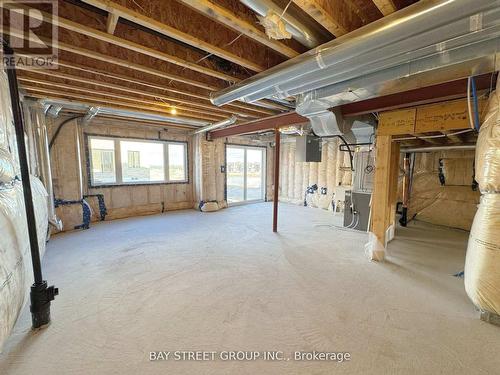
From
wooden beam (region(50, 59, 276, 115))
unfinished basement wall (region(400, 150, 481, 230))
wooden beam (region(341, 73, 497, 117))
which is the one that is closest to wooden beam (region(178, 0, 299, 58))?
wooden beam (region(50, 59, 276, 115))

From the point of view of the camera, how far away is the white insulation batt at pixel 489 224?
5.46 feet

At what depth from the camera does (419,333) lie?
1646 mm

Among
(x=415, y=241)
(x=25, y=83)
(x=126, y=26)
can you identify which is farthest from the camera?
(x=415, y=241)

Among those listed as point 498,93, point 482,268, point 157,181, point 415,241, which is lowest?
point 415,241

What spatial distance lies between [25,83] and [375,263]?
16.5ft

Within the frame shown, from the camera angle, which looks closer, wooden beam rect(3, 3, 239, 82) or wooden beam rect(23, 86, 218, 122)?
wooden beam rect(3, 3, 239, 82)

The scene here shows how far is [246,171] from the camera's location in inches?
284

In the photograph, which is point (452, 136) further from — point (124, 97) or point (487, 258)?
point (124, 97)

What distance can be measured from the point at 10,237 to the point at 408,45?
2.92 metres

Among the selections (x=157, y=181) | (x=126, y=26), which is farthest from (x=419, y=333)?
(x=157, y=181)

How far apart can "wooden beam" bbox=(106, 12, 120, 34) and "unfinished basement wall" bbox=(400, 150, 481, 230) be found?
20.5 ft

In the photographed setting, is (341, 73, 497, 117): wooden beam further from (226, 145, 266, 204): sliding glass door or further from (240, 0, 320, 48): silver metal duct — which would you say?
(226, 145, 266, 204): sliding glass door

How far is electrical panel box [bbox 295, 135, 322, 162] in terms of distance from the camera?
488cm

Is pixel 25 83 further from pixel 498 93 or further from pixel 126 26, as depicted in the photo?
pixel 498 93
